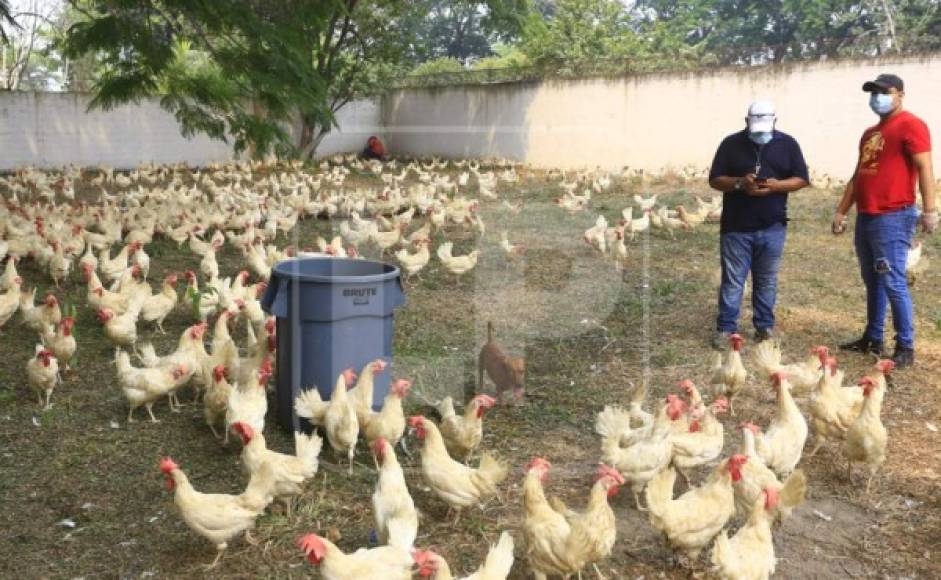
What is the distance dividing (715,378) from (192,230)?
6.89 meters

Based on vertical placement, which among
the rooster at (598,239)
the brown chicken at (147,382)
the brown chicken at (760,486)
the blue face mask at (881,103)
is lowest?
the brown chicken at (760,486)

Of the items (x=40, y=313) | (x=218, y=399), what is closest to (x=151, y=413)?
(x=218, y=399)

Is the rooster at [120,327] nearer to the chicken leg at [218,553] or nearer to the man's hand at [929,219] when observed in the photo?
the chicken leg at [218,553]

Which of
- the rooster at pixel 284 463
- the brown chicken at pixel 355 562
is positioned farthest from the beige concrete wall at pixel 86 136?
the brown chicken at pixel 355 562

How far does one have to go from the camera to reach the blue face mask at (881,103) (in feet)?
18.4

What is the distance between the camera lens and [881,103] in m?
5.62

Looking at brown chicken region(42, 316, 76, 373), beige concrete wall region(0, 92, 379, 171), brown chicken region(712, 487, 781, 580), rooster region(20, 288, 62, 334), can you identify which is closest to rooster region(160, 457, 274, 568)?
brown chicken region(712, 487, 781, 580)

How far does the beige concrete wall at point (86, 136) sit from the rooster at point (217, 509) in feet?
62.6

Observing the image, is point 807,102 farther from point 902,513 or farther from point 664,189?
point 902,513

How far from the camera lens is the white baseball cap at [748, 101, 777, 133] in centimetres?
583

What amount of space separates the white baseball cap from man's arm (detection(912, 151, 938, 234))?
100 centimetres

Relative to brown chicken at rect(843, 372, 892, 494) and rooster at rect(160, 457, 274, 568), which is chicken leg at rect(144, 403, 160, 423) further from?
brown chicken at rect(843, 372, 892, 494)

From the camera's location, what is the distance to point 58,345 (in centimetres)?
546

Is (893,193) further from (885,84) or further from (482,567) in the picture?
(482,567)
